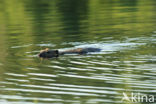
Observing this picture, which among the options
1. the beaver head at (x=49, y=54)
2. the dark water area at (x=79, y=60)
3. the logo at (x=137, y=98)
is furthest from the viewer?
the beaver head at (x=49, y=54)

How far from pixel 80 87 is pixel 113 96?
138 centimetres

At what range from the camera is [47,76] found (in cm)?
1515

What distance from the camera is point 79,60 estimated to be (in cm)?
1769

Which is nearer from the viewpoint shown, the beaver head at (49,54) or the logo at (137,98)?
the logo at (137,98)

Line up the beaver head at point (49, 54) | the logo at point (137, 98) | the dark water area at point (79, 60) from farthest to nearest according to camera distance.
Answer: the beaver head at point (49, 54)
the dark water area at point (79, 60)
the logo at point (137, 98)

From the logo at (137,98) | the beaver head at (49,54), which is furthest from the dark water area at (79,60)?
the beaver head at (49,54)

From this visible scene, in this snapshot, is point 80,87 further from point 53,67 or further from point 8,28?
point 8,28

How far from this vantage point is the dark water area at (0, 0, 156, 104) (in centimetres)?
1288

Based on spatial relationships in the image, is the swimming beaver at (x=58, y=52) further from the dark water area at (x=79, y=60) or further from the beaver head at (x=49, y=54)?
the dark water area at (x=79, y=60)

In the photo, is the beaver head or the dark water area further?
the beaver head

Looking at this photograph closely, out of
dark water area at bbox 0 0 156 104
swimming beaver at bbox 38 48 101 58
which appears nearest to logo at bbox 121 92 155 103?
dark water area at bbox 0 0 156 104

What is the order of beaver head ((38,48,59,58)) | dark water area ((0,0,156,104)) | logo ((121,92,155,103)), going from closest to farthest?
logo ((121,92,155,103))
dark water area ((0,0,156,104))
beaver head ((38,48,59,58))

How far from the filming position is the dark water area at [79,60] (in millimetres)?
12883

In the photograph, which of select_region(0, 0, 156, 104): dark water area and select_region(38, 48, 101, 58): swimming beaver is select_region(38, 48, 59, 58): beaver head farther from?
select_region(0, 0, 156, 104): dark water area
